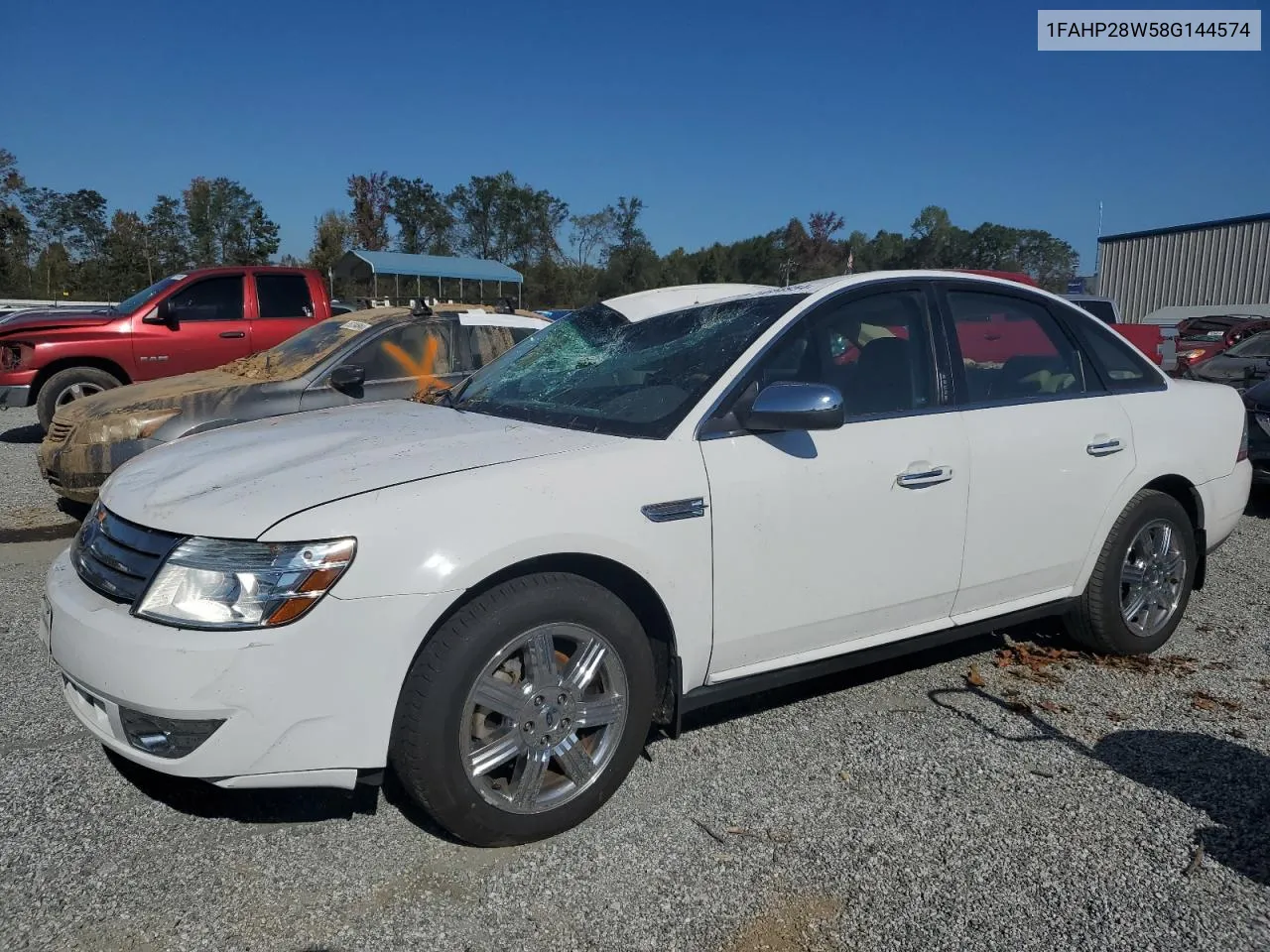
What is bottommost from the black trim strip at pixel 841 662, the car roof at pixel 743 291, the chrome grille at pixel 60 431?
the black trim strip at pixel 841 662

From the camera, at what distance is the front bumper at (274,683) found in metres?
2.30

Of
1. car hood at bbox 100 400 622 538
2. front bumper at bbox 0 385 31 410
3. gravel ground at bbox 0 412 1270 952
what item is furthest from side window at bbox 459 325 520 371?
front bumper at bbox 0 385 31 410

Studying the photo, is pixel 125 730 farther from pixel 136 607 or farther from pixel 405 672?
pixel 405 672

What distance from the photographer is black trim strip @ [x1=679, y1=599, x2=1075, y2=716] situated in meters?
3.02

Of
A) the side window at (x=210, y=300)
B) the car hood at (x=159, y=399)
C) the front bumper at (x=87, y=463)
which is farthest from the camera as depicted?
the side window at (x=210, y=300)

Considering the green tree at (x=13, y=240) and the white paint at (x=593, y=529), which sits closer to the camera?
the white paint at (x=593, y=529)

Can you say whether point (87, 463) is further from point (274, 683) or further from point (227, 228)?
point (227, 228)

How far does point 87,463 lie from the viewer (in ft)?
19.8

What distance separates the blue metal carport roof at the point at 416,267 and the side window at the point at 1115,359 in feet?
83.4

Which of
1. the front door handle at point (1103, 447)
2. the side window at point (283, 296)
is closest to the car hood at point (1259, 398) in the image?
the front door handle at point (1103, 447)

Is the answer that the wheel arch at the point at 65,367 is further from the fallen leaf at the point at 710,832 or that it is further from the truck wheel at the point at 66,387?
the fallen leaf at the point at 710,832

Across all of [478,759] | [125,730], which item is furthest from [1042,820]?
[125,730]

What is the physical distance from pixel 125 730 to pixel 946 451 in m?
2.77

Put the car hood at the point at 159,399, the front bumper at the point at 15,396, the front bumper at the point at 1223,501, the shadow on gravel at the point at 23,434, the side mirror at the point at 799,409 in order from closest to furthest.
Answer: the side mirror at the point at 799,409
the front bumper at the point at 1223,501
the car hood at the point at 159,399
the front bumper at the point at 15,396
the shadow on gravel at the point at 23,434
